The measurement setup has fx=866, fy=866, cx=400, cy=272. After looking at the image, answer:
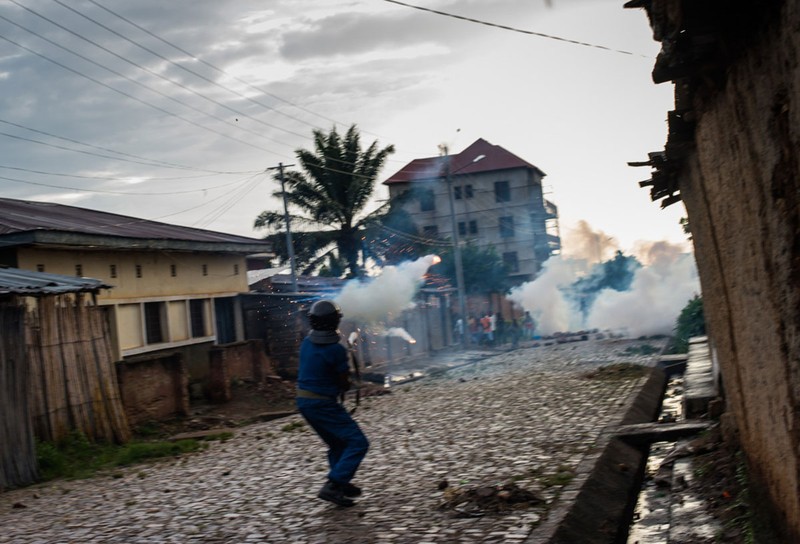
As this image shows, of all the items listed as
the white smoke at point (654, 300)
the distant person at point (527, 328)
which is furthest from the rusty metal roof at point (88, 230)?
the distant person at point (527, 328)

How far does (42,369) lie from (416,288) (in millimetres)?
26227

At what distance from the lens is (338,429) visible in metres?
8.70

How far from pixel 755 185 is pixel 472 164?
222 feet

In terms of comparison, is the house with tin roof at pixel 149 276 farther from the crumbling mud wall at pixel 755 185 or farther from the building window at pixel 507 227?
the building window at pixel 507 227

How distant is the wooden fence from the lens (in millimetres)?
14484

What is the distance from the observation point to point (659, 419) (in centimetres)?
1634

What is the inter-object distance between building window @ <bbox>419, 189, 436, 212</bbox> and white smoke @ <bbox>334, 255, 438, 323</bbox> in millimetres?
32354

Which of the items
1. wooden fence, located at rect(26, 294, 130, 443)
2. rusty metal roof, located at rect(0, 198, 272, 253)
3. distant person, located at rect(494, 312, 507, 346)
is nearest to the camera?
wooden fence, located at rect(26, 294, 130, 443)

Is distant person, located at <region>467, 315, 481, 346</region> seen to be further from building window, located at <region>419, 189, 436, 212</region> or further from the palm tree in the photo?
building window, located at <region>419, 189, 436, 212</region>

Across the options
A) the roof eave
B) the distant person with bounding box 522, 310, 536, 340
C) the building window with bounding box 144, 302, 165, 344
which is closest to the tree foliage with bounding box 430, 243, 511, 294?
the distant person with bounding box 522, 310, 536, 340

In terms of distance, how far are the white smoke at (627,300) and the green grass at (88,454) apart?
1211 inches

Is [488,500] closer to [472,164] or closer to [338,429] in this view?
[338,429]

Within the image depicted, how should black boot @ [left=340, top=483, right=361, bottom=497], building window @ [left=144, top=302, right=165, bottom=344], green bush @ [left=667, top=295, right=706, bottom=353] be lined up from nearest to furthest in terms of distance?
black boot @ [left=340, top=483, right=361, bottom=497], building window @ [left=144, top=302, right=165, bottom=344], green bush @ [left=667, top=295, right=706, bottom=353]

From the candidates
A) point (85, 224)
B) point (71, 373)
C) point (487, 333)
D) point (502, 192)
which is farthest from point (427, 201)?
point (71, 373)
